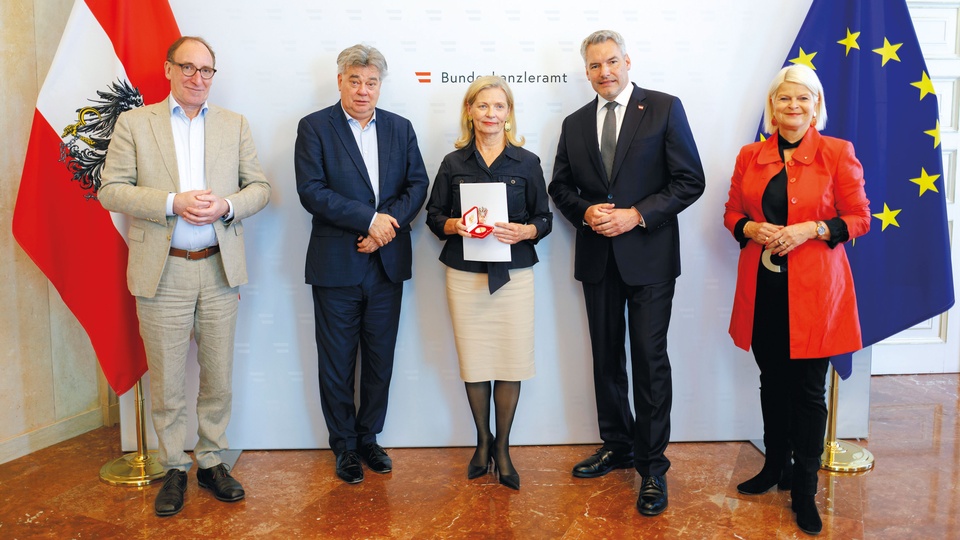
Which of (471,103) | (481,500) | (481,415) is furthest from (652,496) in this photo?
(471,103)

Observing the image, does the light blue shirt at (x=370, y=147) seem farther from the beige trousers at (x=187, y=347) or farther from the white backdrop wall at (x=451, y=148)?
the beige trousers at (x=187, y=347)

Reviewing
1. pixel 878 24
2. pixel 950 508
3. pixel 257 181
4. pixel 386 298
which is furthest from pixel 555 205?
pixel 950 508

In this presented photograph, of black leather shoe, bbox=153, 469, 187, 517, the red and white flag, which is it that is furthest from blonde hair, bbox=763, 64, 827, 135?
black leather shoe, bbox=153, 469, 187, 517

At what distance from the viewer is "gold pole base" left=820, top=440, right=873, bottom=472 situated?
3.51 meters

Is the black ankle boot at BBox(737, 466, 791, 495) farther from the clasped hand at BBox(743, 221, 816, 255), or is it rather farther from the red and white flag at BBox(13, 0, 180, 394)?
the red and white flag at BBox(13, 0, 180, 394)

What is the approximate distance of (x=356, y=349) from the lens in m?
3.58

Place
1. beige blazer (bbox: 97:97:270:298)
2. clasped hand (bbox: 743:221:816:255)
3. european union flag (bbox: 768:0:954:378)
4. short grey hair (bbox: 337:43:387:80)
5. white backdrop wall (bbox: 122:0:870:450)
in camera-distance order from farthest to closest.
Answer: white backdrop wall (bbox: 122:0:870:450)
european union flag (bbox: 768:0:954:378)
short grey hair (bbox: 337:43:387:80)
beige blazer (bbox: 97:97:270:298)
clasped hand (bbox: 743:221:816:255)

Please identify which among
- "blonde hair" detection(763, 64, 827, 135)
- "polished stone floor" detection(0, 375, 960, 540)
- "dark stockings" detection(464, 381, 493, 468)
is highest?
"blonde hair" detection(763, 64, 827, 135)

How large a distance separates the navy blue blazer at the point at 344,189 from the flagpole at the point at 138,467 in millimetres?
1105

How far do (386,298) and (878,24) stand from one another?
102 inches

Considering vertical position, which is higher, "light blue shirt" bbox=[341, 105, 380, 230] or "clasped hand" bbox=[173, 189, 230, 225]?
"light blue shirt" bbox=[341, 105, 380, 230]

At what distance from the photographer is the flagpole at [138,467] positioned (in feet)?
11.3

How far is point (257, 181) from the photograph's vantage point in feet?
11.0

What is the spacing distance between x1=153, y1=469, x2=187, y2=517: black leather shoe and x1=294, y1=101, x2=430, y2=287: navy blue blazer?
1.03 meters
